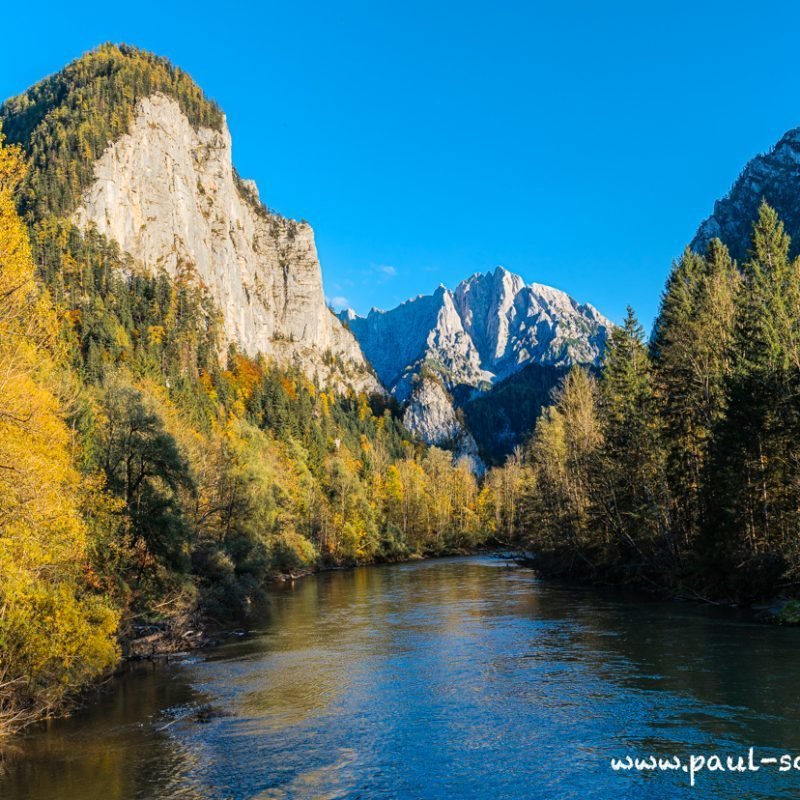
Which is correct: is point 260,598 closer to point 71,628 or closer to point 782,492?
point 71,628

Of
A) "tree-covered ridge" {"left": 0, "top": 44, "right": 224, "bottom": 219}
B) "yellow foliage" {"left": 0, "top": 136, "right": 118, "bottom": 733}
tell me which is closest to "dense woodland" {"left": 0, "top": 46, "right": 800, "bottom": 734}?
"yellow foliage" {"left": 0, "top": 136, "right": 118, "bottom": 733}

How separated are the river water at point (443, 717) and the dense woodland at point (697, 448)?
19.1 ft

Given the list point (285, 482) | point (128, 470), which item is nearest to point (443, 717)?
point (128, 470)

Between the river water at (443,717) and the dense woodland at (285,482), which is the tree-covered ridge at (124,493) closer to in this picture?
the dense woodland at (285,482)

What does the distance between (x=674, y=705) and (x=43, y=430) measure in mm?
20831

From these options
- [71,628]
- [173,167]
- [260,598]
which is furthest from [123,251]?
[71,628]

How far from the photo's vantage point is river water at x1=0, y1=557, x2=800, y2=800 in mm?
16344

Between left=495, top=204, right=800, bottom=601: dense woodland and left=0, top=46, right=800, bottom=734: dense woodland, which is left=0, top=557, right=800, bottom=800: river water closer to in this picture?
left=0, top=46, right=800, bottom=734: dense woodland

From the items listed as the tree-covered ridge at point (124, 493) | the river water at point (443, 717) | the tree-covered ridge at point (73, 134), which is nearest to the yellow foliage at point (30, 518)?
the tree-covered ridge at point (124, 493)

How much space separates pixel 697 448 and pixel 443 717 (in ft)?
111

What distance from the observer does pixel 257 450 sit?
77250 mm

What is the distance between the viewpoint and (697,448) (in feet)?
158

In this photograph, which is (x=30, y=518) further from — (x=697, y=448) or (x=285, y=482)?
(x=285, y=482)

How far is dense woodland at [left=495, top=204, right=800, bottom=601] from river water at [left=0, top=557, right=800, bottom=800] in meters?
5.82
